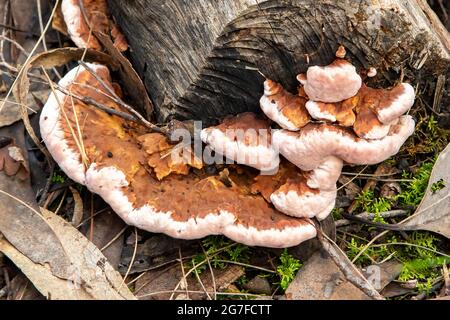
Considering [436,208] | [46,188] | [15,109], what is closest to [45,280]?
[46,188]

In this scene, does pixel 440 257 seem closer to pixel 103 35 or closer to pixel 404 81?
pixel 404 81

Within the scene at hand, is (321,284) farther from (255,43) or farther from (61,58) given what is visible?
(61,58)

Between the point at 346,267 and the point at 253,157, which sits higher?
the point at 253,157

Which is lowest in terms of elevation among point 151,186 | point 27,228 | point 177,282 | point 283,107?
point 177,282

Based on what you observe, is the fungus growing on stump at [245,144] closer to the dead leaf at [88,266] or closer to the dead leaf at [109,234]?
the dead leaf at [109,234]

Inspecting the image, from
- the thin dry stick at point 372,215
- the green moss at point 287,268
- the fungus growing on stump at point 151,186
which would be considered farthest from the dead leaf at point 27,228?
the thin dry stick at point 372,215

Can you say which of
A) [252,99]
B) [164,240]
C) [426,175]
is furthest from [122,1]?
[426,175]

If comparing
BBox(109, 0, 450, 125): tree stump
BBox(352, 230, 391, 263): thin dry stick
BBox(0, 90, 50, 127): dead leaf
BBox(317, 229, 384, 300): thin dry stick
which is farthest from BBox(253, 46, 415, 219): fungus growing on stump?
BBox(0, 90, 50, 127): dead leaf

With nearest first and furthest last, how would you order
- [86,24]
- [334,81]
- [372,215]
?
[334,81]
[372,215]
[86,24]
